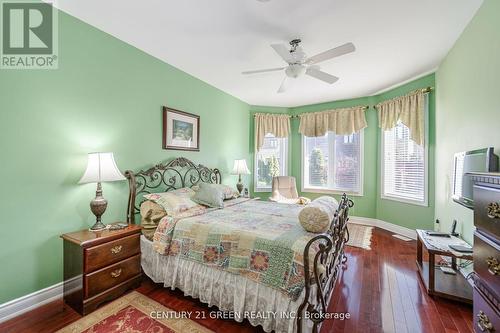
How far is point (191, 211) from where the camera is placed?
2531 mm

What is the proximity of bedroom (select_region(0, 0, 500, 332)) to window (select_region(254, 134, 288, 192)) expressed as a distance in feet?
6.36

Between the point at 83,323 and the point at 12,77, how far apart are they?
2.15 metres

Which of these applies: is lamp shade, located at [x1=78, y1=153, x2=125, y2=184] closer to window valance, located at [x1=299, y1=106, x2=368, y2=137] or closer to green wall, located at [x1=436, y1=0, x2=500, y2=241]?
green wall, located at [x1=436, y1=0, x2=500, y2=241]

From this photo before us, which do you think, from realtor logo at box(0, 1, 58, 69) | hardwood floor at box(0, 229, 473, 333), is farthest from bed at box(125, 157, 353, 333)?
realtor logo at box(0, 1, 58, 69)

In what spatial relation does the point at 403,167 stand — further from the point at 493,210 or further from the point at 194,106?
the point at 194,106

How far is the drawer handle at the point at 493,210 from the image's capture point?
0.92 m

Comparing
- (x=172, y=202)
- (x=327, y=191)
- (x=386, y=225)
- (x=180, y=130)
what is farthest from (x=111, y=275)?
(x=386, y=225)

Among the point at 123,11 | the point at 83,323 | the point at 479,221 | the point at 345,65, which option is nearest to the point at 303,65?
the point at 345,65

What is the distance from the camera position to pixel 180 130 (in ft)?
10.9

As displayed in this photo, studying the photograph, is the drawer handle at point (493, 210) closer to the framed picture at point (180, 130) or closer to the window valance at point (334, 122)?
the framed picture at point (180, 130)

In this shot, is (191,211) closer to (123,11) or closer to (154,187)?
(154,187)

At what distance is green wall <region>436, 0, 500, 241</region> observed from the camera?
1847 mm

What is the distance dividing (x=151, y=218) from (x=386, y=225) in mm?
4379

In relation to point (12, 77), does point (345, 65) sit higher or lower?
higher
